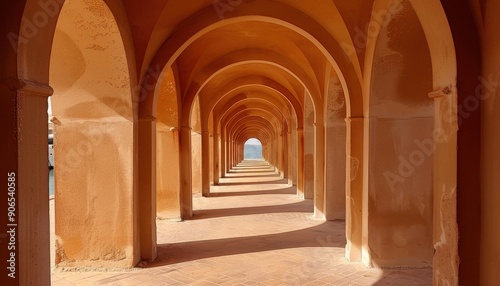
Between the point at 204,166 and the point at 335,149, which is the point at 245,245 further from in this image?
the point at 204,166

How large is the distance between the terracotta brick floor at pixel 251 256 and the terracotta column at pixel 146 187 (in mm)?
380

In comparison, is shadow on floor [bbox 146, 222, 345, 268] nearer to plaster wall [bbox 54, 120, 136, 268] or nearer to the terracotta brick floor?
the terracotta brick floor

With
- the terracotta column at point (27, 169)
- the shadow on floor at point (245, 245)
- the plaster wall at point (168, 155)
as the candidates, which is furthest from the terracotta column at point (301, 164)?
the terracotta column at point (27, 169)

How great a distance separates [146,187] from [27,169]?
3.70 meters

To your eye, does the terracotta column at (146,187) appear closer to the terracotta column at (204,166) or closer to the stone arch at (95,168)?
the stone arch at (95,168)

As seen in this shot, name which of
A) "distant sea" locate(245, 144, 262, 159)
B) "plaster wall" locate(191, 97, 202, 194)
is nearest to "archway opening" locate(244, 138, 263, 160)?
"distant sea" locate(245, 144, 262, 159)

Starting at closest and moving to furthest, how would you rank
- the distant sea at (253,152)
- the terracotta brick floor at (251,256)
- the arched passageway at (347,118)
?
the arched passageway at (347,118)
the terracotta brick floor at (251,256)
the distant sea at (253,152)

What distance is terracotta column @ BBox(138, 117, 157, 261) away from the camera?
680cm

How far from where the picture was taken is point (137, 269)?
643 centimetres

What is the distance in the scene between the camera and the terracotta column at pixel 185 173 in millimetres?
10773

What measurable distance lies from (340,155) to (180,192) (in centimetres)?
448

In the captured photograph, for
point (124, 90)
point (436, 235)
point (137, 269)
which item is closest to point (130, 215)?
point (137, 269)

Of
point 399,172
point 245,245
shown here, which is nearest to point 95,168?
point 245,245

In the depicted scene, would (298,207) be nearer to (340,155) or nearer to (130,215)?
(340,155)
